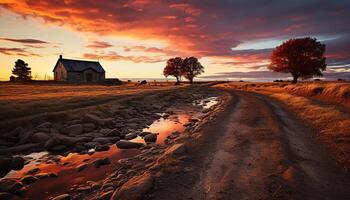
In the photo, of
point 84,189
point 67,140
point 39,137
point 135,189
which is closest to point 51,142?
point 67,140

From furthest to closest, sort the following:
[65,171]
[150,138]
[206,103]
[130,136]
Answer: [206,103]
[130,136]
[150,138]
[65,171]

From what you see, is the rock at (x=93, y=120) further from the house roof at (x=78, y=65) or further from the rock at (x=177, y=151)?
the house roof at (x=78, y=65)

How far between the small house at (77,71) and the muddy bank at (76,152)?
1744 inches

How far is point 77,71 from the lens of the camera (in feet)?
178

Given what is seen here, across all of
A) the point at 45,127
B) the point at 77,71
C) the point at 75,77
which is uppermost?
the point at 77,71

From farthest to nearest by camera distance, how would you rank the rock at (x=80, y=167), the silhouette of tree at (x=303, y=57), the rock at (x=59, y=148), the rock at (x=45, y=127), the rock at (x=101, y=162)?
1. the silhouette of tree at (x=303, y=57)
2. the rock at (x=45, y=127)
3. the rock at (x=59, y=148)
4. the rock at (x=101, y=162)
5. the rock at (x=80, y=167)

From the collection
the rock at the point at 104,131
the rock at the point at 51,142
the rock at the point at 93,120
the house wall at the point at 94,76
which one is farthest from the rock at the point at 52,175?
the house wall at the point at 94,76

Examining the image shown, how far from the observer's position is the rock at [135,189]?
16.5 feet

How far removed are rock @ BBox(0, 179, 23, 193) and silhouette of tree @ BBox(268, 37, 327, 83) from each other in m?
51.2

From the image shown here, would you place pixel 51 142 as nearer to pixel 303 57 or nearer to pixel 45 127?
pixel 45 127

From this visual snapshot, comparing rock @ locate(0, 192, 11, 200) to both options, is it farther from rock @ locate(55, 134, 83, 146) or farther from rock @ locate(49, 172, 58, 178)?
rock @ locate(55, 134, 83, 146)

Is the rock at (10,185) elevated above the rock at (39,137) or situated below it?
below

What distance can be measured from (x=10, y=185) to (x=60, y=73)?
188ft

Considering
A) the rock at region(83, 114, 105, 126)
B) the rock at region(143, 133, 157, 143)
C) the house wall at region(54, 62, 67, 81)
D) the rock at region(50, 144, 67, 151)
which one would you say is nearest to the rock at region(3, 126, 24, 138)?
the rock at region(50, 144, 67, 151)
